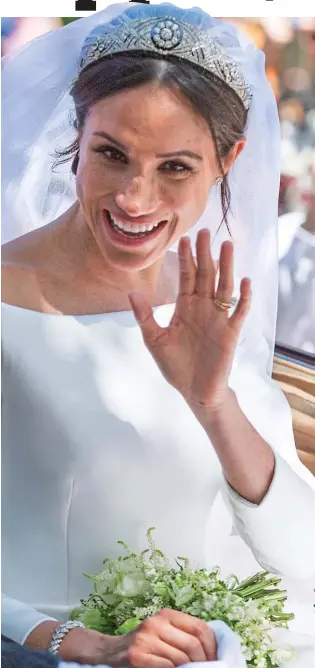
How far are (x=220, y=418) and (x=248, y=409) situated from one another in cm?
7

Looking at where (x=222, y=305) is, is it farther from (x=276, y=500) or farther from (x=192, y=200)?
(x=276, y=500)

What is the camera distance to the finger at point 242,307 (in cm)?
176

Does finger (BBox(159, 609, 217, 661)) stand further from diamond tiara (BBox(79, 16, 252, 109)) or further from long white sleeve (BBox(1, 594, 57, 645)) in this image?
diamond tiara (BBox(79, 16, 252, 109))

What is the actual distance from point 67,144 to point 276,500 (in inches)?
33.0

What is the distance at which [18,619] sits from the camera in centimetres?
179

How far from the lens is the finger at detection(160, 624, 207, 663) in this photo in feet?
5.59

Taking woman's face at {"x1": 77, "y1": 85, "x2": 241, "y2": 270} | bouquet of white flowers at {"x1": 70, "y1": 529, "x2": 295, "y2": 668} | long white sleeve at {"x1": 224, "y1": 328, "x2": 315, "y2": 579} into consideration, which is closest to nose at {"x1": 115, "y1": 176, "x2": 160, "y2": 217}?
woman's face at {"x1": 77, "y1": 85, "x2": 241, "y2": 270}

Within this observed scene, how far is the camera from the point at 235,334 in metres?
1.77

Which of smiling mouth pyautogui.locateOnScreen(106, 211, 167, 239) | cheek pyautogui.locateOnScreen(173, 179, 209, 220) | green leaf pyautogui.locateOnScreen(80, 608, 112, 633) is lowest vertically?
green leaf pyautogui.locateOnScreen(80, 608, 112, 633)

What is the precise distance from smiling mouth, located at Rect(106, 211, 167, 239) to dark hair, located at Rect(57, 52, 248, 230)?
0.16 meters

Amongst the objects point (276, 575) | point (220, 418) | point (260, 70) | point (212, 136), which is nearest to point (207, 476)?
point (220, 418)

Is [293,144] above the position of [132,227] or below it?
above

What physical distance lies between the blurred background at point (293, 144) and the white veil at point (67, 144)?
2cm

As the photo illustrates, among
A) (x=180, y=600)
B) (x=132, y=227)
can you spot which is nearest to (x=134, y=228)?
(x=132, y=227)
